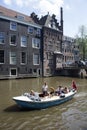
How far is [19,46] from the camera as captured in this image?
44.2 meters

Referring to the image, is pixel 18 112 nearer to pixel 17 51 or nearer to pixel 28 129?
pixel 28 129

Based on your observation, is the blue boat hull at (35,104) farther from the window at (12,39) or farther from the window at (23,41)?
the window at (23,41)

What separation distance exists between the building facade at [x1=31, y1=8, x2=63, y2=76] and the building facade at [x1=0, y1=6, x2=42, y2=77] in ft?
4.81

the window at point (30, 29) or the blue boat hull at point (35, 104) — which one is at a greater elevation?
the window at point (30, 29)

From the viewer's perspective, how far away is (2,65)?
40812mm

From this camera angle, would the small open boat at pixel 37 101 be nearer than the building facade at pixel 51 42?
Yes

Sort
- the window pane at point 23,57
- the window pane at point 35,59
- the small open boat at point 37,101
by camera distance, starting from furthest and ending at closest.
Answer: the window pane at point 35,59
the window pane at point 23,57
the small open boat at point 37,101

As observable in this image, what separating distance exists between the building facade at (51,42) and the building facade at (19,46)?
1.47 metres

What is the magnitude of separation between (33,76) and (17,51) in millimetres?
5897

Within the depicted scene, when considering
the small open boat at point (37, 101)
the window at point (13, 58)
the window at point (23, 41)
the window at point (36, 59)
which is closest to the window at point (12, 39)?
the window at point (13, 58)

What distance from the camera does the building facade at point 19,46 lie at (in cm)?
4147

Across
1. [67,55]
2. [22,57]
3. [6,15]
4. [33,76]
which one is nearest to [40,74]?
[33,76]

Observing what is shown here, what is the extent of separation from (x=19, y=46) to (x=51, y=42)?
10.5m

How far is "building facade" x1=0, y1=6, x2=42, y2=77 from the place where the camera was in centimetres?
4147
